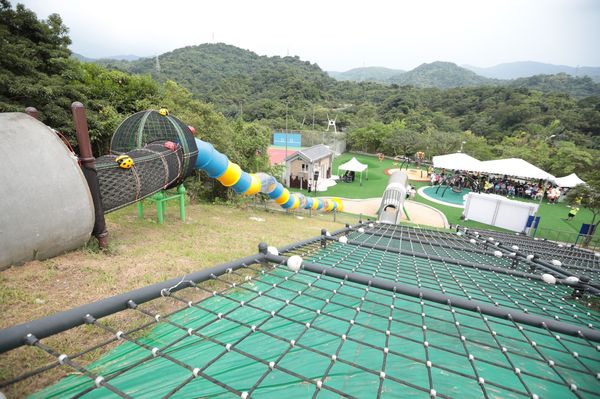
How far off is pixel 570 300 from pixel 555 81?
418ft

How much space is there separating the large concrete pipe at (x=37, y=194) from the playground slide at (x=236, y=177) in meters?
3.85

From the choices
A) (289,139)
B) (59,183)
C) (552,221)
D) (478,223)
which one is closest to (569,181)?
(552,221)

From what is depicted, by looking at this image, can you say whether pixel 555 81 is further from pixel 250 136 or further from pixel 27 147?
pixel 27 147

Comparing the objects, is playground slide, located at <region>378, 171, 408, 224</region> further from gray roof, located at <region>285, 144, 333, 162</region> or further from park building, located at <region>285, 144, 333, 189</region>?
gray roof, located at <region>285, 144, 333, 162</region>

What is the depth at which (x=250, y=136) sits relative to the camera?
1545 centimetres

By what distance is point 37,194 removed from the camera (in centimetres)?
380

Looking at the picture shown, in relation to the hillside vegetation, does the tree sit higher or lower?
lower

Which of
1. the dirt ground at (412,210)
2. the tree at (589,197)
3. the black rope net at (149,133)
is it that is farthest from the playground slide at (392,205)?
the black rope net at (149,133)

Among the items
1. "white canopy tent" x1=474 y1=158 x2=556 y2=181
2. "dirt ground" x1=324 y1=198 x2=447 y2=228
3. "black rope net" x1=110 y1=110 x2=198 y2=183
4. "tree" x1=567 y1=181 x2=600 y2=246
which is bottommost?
"dirt ground" x1=324 y1=198 x2=447 y2=228

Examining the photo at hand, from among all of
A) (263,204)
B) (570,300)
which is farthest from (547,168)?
(570,300)

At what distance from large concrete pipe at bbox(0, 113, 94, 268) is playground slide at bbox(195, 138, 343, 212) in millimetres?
3855

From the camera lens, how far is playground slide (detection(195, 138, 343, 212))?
8.38 meters

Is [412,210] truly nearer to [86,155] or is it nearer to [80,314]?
[86,155]

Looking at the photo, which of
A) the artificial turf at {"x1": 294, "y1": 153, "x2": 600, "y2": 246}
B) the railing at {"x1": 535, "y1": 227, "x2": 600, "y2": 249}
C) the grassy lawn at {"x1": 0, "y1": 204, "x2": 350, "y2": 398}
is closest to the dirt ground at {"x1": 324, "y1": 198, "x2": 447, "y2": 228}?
the artificial turf at {"x1": 294, "y1": 153, "x2": 600, "y2": 246}
